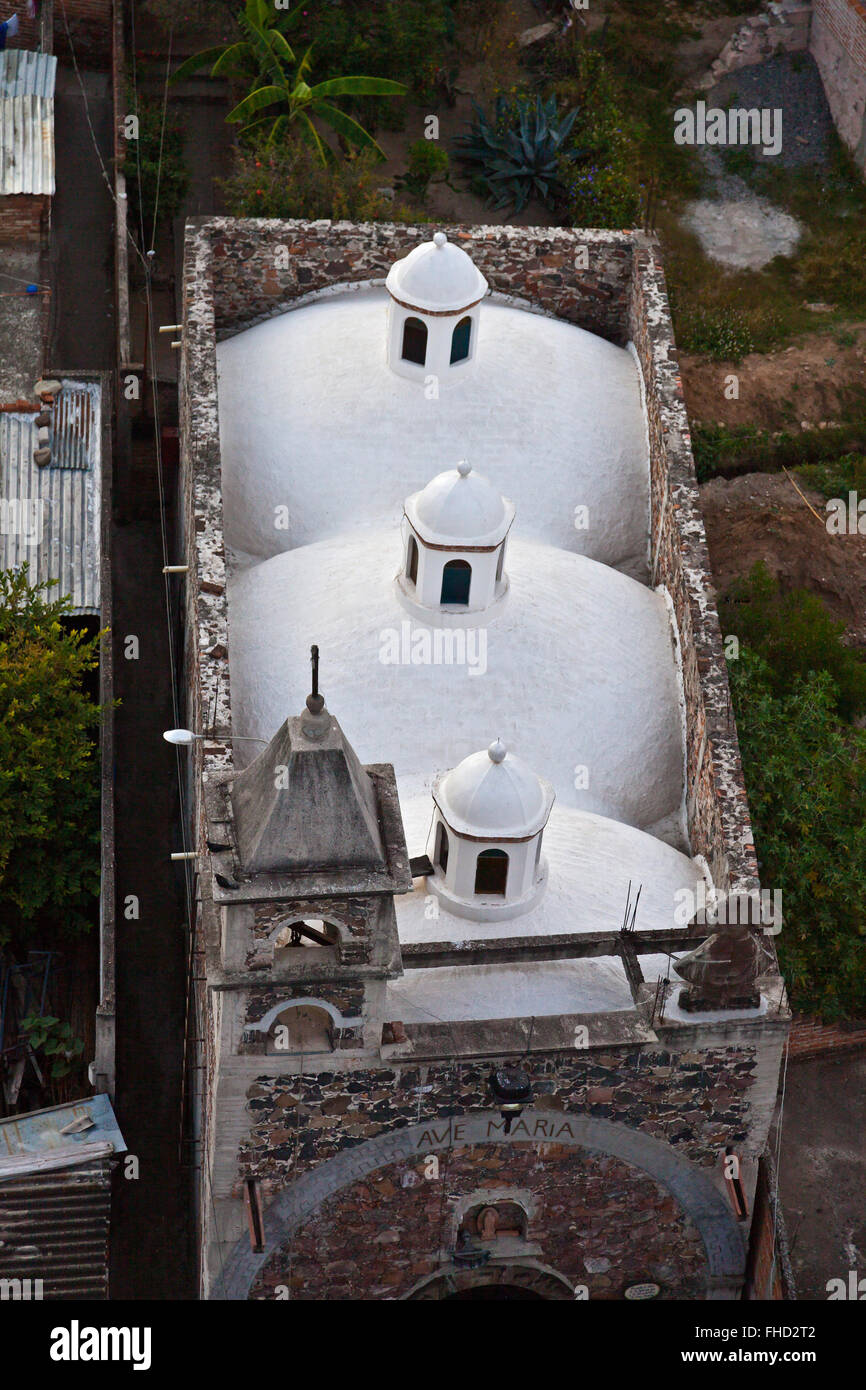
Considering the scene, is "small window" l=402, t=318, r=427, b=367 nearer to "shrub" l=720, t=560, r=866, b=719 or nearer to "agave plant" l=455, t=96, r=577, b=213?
"shrub" l=720, t=560, r=866, b=719

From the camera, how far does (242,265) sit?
1307 inches

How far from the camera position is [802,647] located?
33719mm

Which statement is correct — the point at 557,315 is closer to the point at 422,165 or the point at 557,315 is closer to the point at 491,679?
the point at 422,165

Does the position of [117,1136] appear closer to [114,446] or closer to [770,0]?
[114,446]

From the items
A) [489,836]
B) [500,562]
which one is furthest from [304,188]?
[489,836]

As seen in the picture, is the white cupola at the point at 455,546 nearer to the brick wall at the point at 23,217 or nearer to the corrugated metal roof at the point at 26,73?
the brick wall at the point at 23,217

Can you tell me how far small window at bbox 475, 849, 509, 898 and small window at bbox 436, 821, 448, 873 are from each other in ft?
1.53

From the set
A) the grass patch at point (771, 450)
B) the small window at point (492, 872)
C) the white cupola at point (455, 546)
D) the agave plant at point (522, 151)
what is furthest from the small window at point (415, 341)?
the agave plant at point (522, 151)

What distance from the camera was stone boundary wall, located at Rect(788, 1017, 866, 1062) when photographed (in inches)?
1166

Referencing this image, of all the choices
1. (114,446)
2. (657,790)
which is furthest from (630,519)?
(114,446)

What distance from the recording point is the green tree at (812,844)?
29578 millimetres

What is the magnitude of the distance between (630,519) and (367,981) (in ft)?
41.0

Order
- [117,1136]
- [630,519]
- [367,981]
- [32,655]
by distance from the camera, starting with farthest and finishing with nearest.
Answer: [630,519] < [32,655] < [117,1136] < [367,981]

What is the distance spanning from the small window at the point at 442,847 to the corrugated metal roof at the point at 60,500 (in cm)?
961
